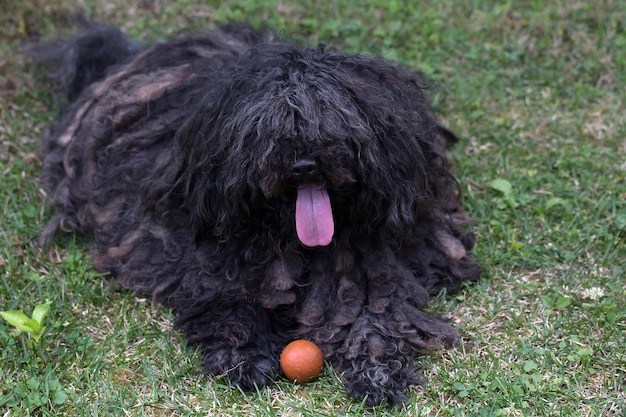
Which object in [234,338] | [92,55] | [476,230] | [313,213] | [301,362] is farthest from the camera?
[92,55]

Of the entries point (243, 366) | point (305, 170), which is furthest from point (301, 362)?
point (305, 170)

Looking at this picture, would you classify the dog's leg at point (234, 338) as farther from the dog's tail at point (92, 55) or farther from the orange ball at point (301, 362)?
the dog's tail at point (92, 55)

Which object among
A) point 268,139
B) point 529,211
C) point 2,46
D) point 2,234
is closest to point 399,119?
point 268,139

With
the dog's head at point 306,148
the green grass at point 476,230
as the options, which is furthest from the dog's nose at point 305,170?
the green grass at point 476,230

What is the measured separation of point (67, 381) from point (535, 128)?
3.05 m

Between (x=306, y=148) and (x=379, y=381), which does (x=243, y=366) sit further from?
(x=306, y=148)

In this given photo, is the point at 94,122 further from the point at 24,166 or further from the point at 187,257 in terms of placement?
the point at 187,257

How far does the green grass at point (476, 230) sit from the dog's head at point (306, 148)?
0.63m

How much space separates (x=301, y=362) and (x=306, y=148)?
2.77 ft

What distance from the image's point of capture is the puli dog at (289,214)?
3.44 meters

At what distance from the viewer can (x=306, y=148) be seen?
3352mm

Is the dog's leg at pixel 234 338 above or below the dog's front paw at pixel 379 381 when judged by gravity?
below

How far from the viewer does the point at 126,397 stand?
3.60 meters

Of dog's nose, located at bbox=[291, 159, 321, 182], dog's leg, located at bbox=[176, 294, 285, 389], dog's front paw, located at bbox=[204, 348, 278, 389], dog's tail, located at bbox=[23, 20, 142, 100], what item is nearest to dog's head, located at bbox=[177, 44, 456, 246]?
dog's nose, located at bbox=[291, 159, 321, 182]
